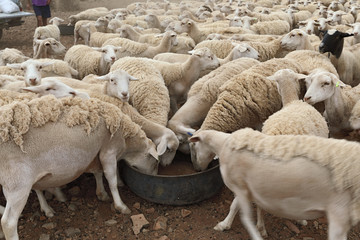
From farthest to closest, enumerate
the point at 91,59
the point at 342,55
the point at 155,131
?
the point at 91,59
the point at 342,55
the point at 155,131

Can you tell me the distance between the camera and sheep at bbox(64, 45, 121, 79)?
5.73 metres

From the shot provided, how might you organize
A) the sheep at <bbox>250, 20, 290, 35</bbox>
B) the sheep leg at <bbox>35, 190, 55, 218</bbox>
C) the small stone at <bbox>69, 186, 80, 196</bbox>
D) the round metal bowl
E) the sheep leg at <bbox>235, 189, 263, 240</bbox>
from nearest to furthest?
the sheep leg at <bbox>235, 189, 263, 240</bbox> → the sheep leg at <bbox>35, 190, 55, 218</bbox> → the small stone at <bbox>69, 186, 80, 196</bbox> → the sheep at <bbox>250, 20, 290, 35</bbox> → the round metal bowl

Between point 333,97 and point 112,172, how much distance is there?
2750 millimetres

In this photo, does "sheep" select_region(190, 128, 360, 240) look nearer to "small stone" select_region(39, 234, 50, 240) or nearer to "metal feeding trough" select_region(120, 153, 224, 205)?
"metal feeding trough" select_region(120, 153, 224, 205)

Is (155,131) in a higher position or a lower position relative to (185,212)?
higher

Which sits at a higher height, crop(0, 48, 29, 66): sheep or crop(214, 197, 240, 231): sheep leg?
crop(0, 48, 29, 66): sheep

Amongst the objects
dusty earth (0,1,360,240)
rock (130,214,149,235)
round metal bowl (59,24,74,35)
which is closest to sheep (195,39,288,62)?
dusty earth (0,1,360,240)

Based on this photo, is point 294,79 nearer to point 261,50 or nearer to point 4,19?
point 261,50

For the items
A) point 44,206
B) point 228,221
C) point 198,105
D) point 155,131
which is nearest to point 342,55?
point 198,105

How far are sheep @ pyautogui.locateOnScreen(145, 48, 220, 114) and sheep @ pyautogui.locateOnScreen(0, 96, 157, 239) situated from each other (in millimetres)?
2351

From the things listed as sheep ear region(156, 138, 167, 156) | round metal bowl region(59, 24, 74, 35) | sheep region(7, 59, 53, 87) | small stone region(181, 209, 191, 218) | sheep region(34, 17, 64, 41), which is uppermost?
sheep region(7, 59, 53, 87)

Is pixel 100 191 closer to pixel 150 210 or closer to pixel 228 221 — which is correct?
pixel 150 210

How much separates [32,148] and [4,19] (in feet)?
29.0

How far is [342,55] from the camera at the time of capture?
573 centimetres
